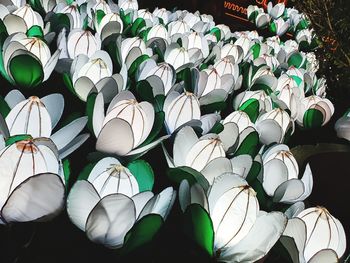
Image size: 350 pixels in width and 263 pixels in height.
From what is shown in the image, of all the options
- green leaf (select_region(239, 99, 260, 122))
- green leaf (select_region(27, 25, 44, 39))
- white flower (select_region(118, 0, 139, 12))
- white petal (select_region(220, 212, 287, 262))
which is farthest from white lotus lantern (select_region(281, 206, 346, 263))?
white flower (select_region(118, 0, 139, 12))

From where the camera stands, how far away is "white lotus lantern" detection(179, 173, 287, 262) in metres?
0.59

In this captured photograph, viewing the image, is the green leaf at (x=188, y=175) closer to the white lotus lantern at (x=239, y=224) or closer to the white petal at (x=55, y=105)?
the white lotus lantern at (x=239, y=224)

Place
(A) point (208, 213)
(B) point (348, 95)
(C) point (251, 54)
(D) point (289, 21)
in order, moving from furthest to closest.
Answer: (D) point (289, 21) → (C) point (251, 54) → (B) point (348, 95) → (A) point (208, 213)

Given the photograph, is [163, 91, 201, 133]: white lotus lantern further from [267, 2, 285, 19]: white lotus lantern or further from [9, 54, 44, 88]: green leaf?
[267, 2, 285, 19]: white lotus lantern

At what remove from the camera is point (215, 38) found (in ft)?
6.10

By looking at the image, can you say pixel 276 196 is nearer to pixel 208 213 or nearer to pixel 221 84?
pixel 208 213

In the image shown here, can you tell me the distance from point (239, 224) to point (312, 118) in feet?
2.51

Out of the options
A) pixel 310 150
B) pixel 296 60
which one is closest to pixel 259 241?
pixel 310 150

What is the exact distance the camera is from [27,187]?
20.1 inches

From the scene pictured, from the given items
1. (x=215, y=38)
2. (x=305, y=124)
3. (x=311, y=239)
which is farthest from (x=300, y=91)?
(x=311, y=239)

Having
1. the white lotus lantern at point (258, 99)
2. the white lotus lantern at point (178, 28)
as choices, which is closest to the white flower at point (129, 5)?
the white lotus lantern at point (178, 28)

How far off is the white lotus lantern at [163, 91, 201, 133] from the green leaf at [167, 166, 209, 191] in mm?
199

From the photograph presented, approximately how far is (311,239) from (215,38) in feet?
4.35

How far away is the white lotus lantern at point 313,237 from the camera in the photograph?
0.61 metres
